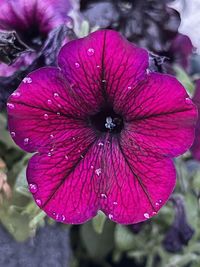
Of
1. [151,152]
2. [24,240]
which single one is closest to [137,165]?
[151,152]

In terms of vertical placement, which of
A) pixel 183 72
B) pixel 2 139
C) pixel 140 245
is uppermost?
pixel 183 72

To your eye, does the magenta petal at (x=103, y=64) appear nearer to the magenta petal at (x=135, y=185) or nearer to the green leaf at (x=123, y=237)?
the magenta petal at (x=135, y=185)

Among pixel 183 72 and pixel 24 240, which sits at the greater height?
pixel 183 72

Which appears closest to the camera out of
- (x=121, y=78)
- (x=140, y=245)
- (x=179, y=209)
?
(x=121, y=78)

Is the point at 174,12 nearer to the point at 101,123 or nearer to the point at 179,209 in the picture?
the point at 101,123

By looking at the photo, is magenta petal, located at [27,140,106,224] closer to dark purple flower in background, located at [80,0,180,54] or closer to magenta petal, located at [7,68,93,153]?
magenta petal, located at [7,68,93,153]

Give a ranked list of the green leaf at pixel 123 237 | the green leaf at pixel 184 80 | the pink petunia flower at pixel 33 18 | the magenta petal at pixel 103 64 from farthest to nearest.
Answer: the green leaf at pixel 123 237 < the green leaf at pixel 184 80 < the pink petunia flower at pixel 33 18 < the magenta petal at pixel 103 64

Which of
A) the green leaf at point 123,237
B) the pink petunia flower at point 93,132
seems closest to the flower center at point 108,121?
the pink petunia flower at point 93,132

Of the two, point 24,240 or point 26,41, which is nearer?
point 26,41
